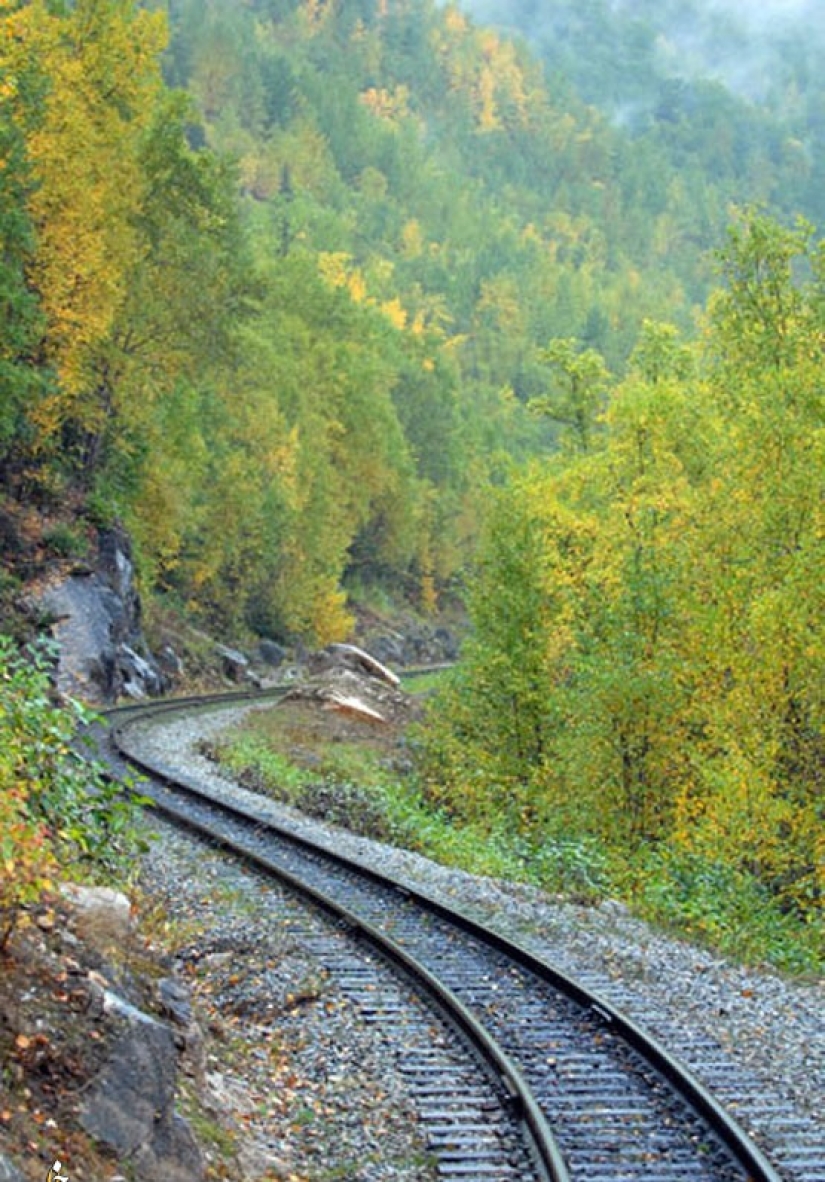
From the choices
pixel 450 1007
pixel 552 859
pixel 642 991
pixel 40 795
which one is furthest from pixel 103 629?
pixel 40 795

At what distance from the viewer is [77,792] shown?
9578mm

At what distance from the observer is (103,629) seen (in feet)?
117

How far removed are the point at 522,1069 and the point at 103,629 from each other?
28.0 meters

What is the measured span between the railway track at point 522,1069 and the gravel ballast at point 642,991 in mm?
344

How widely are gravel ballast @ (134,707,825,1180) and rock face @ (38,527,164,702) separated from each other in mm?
16829

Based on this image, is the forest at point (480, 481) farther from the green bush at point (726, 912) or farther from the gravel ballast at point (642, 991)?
the gravel ballast at point (642, 991)

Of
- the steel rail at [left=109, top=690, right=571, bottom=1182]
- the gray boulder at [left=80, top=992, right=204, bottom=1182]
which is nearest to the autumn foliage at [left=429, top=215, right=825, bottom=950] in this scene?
the steel rail at [left=109, top=690, right=571, bottom=1182]

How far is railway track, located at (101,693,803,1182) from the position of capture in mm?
7938

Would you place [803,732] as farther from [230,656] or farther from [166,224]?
[230,656]

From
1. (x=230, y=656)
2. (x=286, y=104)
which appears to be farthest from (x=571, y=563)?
(x=286, y=104)

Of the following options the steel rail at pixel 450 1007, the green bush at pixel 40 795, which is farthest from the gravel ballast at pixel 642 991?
the green bush at pixel 40 795

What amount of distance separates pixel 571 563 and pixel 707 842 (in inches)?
350

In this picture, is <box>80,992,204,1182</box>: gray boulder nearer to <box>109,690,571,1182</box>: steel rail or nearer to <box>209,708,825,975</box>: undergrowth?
<box>109,690,571,1182</box>: steel rail

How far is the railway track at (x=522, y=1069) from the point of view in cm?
794
